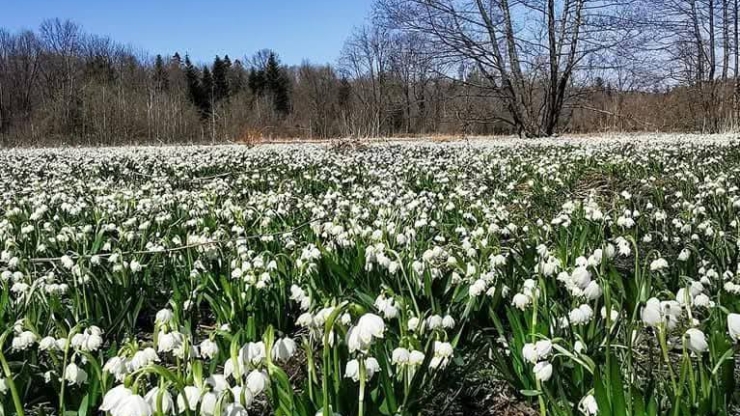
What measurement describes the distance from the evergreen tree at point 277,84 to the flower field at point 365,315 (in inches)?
2522

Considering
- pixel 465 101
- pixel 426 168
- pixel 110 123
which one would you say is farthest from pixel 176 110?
pixel 426 168

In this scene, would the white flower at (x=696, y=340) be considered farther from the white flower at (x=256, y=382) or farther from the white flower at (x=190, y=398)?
the white flower at (x=190, y=398)

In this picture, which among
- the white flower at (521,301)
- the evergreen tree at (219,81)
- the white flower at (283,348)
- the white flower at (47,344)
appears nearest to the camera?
the white flower at (283,348)

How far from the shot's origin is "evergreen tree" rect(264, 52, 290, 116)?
225ft

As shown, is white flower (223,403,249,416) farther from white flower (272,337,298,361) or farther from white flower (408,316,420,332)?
white flower (408,316,420,332)

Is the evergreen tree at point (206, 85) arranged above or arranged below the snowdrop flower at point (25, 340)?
above

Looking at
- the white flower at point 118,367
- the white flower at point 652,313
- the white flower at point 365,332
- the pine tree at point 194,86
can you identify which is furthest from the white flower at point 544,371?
the pine tree at point 194,86

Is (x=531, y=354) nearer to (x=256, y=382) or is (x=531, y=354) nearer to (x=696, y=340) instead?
(x=696, y=340)

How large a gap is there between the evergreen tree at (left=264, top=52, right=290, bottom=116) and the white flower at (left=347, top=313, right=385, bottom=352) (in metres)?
67.6

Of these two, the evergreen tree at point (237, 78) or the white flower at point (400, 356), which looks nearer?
the white flower at point (400, 356)

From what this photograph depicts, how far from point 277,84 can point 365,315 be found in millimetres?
69459

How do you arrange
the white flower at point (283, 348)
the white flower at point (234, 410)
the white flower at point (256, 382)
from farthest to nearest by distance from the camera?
1. the white flower at point (283, 348)
2. the white flower at point (256, 382)
3. the white flower at point (234, 410)

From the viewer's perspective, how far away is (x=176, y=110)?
33.0 metres

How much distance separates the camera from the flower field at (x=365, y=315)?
1.51 m
